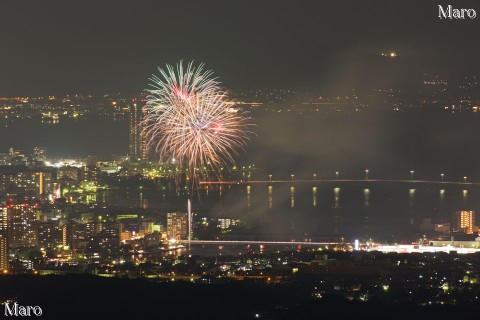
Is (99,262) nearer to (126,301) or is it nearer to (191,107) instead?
(191,107)

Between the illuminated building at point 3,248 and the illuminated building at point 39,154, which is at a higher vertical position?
the illuminated building at point 39,154

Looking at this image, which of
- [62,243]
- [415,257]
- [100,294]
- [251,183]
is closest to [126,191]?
[251,183]

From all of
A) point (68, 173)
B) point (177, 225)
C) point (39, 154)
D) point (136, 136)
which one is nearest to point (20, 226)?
point (177, 225)

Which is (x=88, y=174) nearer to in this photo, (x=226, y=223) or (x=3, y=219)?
(x=226, y=223)

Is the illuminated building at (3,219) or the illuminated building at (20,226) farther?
the illuminated building at (3,219)

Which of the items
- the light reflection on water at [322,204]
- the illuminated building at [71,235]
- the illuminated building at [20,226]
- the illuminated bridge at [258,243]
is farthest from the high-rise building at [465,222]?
the illuminated building at [20,226]

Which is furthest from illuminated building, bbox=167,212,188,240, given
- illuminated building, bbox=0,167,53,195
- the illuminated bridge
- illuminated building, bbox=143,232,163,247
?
illuminated building, bbox=0,167,53,195

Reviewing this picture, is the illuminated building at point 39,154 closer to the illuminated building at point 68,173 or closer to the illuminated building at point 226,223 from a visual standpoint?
the illuminated building at point 68,173
